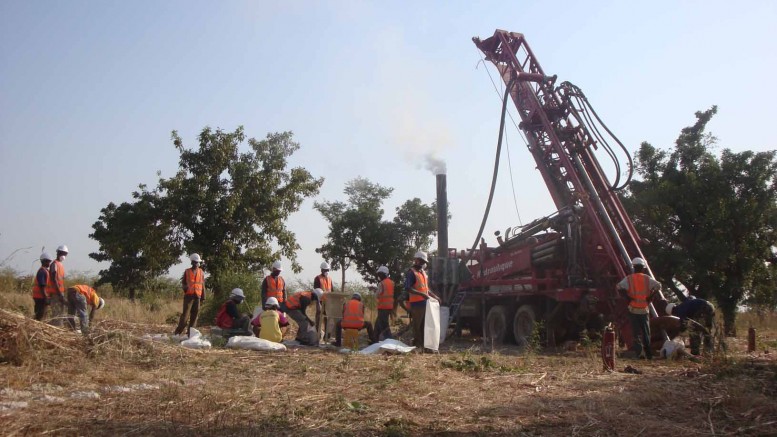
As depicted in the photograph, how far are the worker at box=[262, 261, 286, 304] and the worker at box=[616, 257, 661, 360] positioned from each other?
5.80 meters

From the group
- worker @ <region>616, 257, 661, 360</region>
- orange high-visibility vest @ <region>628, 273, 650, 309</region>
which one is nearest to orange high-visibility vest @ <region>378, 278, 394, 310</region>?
worker @ <region>616, 257, 661, 360</region>

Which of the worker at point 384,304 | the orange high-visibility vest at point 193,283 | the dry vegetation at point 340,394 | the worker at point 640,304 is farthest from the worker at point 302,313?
the worker at point 640,304

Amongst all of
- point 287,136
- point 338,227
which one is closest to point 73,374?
point 287,136

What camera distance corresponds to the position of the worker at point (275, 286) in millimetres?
11344

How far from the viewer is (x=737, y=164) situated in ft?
60.1

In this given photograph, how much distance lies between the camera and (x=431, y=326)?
33.2 ft

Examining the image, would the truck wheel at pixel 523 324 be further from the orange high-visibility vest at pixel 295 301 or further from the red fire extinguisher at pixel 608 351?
the red fire extinguisher at pixel 608 351

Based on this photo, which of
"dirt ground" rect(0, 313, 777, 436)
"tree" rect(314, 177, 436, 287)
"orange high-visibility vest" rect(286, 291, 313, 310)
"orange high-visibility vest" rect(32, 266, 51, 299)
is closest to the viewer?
"dirt ground" rect(0, 313, 777, 436)

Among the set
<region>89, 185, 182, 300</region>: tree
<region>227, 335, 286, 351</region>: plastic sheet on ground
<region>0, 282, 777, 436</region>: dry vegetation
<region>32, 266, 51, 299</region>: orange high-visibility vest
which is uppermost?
<region>89, 185, 182, 300</region>: tree

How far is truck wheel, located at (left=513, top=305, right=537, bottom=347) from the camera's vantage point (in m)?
12.6

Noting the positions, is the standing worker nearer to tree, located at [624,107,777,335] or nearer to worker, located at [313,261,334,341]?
worker, located at [313,261,334,341]

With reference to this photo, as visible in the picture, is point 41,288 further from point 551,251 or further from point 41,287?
point 551,251

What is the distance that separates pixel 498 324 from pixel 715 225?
8.08 m

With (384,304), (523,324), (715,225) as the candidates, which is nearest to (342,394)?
(384,304)
